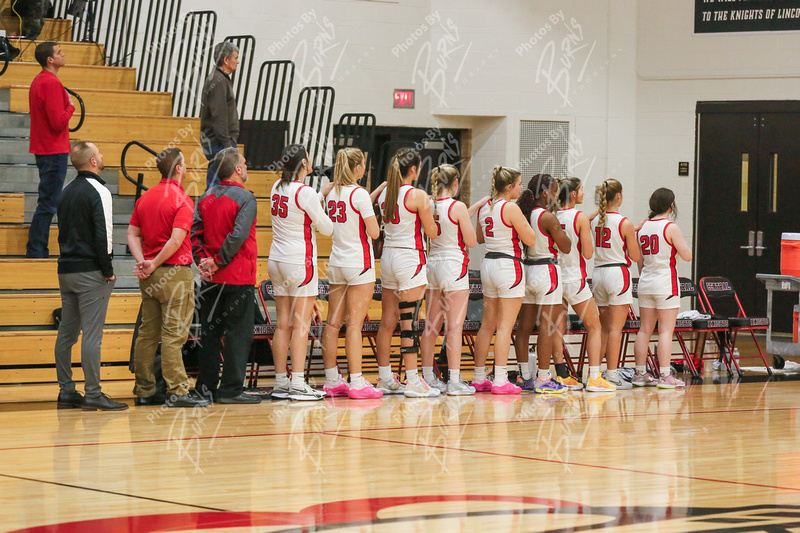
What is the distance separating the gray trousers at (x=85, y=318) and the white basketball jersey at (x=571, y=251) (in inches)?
141

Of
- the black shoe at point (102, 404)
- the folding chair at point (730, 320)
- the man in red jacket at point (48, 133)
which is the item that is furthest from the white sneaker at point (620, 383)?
the man in red jacket at point (48, 133)

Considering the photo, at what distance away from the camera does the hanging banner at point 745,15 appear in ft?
44.7

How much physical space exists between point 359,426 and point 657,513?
2660 mm

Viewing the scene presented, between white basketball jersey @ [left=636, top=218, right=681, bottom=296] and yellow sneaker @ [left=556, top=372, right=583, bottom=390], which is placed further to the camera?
white basketball jersey @ [left=636, top=218, right=681, bottom=296]

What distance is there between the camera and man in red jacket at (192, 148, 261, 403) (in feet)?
24.2

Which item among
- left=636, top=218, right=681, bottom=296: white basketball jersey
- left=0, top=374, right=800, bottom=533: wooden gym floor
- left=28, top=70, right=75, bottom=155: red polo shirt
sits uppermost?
left=28, top=70, right=75, bottom=155: red polo shirt

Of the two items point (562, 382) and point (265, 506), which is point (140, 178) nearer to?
point (562, 382)

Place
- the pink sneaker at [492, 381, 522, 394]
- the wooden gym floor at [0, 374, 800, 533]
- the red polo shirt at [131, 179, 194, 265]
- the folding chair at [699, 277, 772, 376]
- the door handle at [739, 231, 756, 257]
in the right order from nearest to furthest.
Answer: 1. the wooden gym floor at [0, 374, 800, 533]
2. the red polo shirt at [131, 179, 194, 265]
3. the pink sneaker at [492, 381, 522, 394]
4. the folding chair at [699, 277, 772, 376]
5. the door handle at [739, 231, 756, 257]

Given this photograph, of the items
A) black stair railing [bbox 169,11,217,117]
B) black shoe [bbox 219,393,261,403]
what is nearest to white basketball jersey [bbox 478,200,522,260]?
black shoe [bbox 219,393,261,403]

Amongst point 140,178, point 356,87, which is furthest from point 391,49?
point 140,178

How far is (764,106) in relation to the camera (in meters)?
13.9

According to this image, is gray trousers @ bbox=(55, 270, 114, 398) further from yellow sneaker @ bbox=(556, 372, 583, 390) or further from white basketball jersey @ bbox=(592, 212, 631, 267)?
white basketball jersey @ bbox=(592, 212, 631, 267)

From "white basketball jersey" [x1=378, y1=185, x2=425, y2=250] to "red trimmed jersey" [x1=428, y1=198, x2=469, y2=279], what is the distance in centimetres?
19

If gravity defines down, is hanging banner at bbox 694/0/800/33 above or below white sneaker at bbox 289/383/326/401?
above
